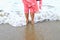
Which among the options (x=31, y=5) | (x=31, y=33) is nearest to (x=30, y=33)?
(x=31, y=33)

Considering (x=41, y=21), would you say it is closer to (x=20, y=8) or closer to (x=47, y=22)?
(x=47, y=22)

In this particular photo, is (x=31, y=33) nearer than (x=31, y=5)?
Yes

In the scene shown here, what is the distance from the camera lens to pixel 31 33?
1.60 metres

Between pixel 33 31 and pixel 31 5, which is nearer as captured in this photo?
pixel 33 31

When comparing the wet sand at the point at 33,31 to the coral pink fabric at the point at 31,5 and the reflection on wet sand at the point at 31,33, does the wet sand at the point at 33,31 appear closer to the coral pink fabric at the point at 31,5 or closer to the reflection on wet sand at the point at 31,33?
the reflection on wet sand at the point at 31,33

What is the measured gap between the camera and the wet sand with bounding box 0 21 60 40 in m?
1.50

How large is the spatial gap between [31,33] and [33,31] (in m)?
0.06

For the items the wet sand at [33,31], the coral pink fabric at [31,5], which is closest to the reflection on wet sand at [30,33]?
the wet sand at [33,31]

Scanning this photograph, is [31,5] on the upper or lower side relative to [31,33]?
upper

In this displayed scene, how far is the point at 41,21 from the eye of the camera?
1.92 metres

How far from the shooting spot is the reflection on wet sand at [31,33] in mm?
1485

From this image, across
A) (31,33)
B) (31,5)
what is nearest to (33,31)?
(31,33)

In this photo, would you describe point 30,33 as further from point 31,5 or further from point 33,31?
point 31,5

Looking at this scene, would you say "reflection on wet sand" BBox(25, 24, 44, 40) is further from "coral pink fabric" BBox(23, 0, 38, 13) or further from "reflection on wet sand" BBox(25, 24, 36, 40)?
"coral pink fabric" BBox(23, 0, 38, 13)
